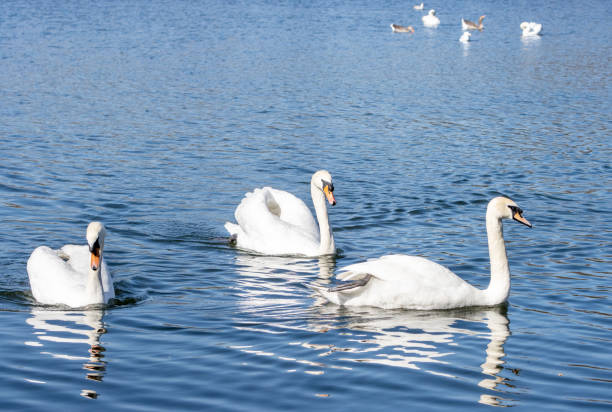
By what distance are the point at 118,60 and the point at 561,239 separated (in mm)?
21351

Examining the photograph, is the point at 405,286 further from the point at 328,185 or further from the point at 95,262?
the point at 328,185

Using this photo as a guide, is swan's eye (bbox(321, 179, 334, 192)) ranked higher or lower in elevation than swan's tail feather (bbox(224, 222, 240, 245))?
higher

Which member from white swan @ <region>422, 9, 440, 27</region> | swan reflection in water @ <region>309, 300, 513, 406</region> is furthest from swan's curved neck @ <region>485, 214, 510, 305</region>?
white swan @ <region>422, 9, 440, 27</region>

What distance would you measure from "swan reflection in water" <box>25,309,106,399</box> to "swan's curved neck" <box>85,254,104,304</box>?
0.36 feet

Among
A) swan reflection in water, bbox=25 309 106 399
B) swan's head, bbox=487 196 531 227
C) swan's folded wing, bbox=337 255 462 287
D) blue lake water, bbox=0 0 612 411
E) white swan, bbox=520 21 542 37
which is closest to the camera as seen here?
blue lake water, bbox=0 0 612 411

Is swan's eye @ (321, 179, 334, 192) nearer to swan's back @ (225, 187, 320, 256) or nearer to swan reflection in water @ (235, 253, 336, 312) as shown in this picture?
swan's back @ (225, 187, 320, 256)

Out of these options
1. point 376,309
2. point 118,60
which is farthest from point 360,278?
point 118,60

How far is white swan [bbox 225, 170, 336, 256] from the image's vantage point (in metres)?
11.7

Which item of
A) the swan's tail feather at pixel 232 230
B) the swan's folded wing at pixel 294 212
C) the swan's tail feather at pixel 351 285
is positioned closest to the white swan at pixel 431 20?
the swan's folded wing at pixel 294 212

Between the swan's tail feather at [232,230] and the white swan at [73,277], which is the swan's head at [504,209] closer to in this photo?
the white swan at [73,277]

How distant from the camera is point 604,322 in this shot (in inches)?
352

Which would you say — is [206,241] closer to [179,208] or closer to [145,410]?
[179,208]

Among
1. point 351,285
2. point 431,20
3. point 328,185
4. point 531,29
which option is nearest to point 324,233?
point 328,185

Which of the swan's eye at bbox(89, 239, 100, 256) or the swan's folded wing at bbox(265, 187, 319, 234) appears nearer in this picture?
the swan's eye at bbox(89, 239, 100, 256)
